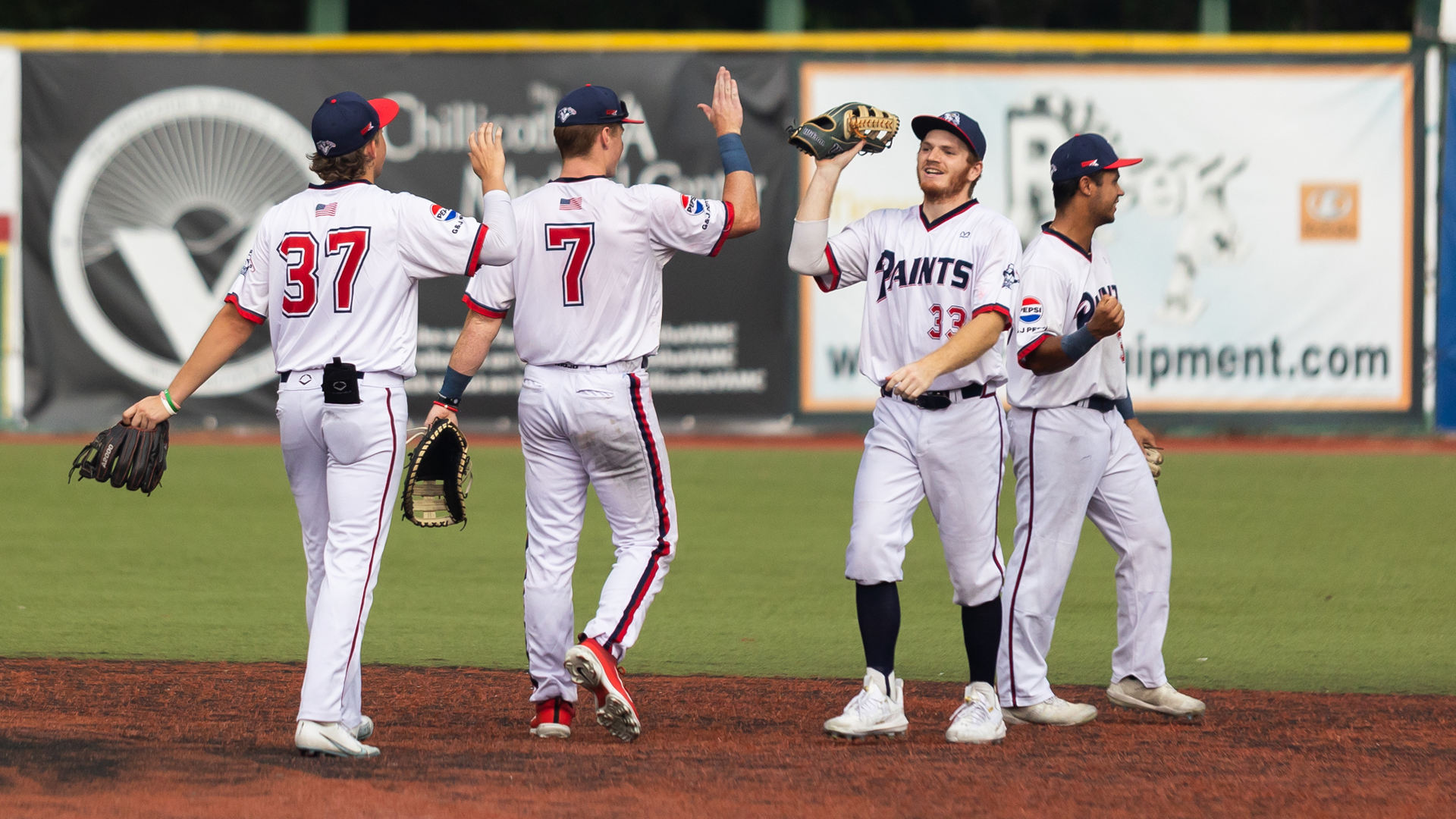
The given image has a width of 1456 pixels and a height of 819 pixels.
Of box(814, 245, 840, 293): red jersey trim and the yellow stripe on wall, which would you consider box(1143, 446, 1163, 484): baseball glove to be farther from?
the yellow stripe on wall

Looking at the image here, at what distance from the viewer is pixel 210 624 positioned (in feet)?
22.8

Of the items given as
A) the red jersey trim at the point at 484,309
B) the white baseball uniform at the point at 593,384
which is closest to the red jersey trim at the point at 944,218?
the white baseball uniform at the point at 593,384

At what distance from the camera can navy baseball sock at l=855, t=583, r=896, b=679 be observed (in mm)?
5055

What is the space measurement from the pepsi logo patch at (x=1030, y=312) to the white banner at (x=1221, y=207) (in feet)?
28.7

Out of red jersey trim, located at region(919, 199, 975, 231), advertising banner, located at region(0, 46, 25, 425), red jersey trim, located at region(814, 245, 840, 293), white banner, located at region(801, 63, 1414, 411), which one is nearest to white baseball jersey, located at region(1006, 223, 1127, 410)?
red jersey trim, located at region(919, 199, 975, 231)

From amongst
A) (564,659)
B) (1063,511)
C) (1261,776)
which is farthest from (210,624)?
(1261,776)

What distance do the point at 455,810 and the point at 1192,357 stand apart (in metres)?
11.2

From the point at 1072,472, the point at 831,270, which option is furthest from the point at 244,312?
the point at 1072,472

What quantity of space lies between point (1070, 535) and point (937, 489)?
22.8 inches

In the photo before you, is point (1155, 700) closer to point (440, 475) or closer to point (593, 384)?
point (593, 384)

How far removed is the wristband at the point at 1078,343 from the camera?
503cm

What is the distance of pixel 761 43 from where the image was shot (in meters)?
14.1

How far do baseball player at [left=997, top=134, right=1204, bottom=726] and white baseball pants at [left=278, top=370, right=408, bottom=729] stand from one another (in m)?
1.97

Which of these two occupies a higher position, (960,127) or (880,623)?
(960,127)
